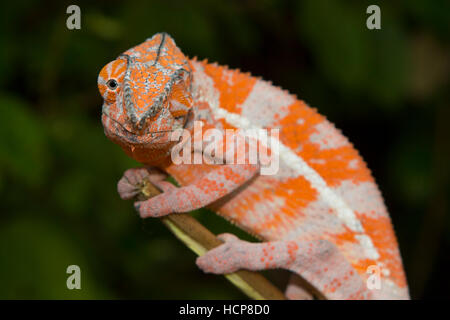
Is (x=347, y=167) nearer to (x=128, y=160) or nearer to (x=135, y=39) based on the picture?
(x=128, y=160)

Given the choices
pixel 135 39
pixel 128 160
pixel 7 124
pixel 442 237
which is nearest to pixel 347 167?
pixel 128 160

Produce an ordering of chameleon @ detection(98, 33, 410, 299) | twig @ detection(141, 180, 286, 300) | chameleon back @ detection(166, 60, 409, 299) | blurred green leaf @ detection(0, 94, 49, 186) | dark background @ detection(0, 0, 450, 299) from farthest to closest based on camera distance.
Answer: dark background @ detection(0, 0, 450, 299) < blurred green leaf @ detection(0, 94, 49, 186) < chameleon back @ detection(166, 60, 409, 299) < chameleon @ detection(98, 33, 410, 299) < twig @ detection(141, 180, 286, 300)

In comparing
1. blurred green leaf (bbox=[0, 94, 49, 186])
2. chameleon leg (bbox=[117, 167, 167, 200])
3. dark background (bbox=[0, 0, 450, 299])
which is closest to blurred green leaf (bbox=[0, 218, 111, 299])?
dark background (bbox=[0, 0, 450, 299])

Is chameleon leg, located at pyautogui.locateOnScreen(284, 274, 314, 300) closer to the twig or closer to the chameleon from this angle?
the chameleon

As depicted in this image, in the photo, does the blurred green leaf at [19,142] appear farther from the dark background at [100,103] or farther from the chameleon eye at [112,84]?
the chameleon eye at [112,84]

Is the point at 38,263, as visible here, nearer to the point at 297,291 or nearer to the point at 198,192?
the point at 198,192

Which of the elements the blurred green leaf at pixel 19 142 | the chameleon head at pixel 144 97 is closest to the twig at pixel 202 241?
the chameleon head at pixel 144 97
